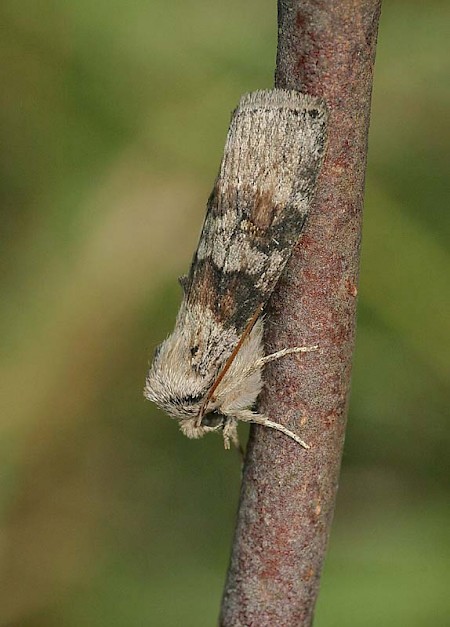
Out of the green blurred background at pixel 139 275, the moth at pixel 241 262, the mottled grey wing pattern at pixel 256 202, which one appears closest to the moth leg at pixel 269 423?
the moth at pixel 241 262

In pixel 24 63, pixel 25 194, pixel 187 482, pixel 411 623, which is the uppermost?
pixel 24 63

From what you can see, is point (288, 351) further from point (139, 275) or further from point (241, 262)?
point (139, 275)

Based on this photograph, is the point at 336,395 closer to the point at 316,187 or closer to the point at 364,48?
the point at 316,187

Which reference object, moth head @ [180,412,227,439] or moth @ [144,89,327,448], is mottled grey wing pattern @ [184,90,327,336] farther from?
moth head @ [180,412,227,439]

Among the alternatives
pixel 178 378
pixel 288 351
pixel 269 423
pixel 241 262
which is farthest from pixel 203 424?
pixel 288 351

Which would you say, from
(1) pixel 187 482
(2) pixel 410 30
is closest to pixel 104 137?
(2) pixel 410 30

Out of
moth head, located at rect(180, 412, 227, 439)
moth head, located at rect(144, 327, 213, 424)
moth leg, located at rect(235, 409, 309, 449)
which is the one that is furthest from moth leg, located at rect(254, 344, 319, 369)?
moth head, located at rect(180, 412, 227, 439)

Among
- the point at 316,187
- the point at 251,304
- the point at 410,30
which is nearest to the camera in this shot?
the point at 316,187
